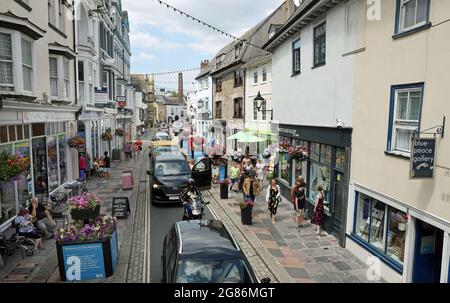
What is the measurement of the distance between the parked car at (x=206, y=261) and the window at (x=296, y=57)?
10052 mm

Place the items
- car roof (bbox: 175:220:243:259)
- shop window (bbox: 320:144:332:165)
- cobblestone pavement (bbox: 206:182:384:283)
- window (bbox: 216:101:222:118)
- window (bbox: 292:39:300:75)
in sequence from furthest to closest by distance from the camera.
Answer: window (bbox: 216:101:222:118), window (bbox: 292:39:300:75), shop window (bbox: 320:144:332:165), cobblestone pavement (bbox: 206:182:384:283), car roof (bbox: 175:220:243:259)

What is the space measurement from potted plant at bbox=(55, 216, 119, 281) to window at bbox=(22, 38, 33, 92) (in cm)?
647

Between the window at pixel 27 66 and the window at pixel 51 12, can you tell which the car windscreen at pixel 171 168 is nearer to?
the window at pixel 27 66

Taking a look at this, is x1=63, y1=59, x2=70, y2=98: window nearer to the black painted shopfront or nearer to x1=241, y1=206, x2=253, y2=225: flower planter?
x1=241, y1=206, x2=253, y2=225: flower planter

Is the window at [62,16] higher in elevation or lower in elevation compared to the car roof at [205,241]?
higher

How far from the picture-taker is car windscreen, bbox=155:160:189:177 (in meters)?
15.5

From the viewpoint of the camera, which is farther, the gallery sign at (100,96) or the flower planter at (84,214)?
the gallery sign at (100,96)

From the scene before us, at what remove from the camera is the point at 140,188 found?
18.5m

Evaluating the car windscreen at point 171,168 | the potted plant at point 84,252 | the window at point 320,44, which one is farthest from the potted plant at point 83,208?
the window at point 320,44

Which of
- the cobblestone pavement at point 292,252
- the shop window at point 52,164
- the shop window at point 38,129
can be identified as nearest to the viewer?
the cobblestone pavement at point 292,252

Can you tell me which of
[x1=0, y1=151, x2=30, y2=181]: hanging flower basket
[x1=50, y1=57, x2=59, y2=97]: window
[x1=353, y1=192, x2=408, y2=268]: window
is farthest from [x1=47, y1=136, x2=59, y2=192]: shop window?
[x1=353, y1=192, x2=408, y2=268]: window

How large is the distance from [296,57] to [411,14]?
7.49 metres

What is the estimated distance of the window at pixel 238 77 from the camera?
2915 centimetres
